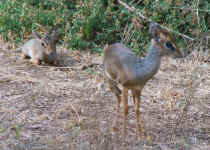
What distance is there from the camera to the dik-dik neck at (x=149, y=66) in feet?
11.5

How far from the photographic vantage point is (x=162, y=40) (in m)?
3.54

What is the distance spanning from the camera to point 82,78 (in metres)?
5.80

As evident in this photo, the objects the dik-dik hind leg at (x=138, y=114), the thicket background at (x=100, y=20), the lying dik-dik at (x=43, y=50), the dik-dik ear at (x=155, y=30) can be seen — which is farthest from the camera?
the thicket background at (x=100, y=20)

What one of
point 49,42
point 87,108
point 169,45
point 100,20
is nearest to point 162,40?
point 169,45

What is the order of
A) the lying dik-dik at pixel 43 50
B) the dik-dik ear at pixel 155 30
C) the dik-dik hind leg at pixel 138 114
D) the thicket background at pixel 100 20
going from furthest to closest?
1. the thicket background at pixel 100 20
2. the lying dik-dik at pixel 43 50
3. the dik-dik hind leg at pixel 138 114
4. the dik-dik ear at pixel 155 30

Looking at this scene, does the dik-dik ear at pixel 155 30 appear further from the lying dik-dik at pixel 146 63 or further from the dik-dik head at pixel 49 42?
the dik-dik head at pixel 49 42

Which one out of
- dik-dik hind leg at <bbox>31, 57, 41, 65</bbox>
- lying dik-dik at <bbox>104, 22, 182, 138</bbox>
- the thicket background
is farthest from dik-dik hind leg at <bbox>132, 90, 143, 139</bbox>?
the thicket background

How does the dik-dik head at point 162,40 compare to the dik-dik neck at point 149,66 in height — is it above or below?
above

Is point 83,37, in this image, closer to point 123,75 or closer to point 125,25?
point 125,25

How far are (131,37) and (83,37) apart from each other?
88cm

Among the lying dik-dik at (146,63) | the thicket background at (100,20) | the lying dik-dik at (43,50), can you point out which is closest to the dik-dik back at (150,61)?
the lying dik-dik at (146,63)

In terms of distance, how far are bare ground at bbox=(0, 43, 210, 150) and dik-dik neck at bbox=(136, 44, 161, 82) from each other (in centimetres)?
42

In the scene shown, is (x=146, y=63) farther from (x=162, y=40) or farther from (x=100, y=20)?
(x=100, y=20)

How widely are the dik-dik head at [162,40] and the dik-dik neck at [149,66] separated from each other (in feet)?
0.14
